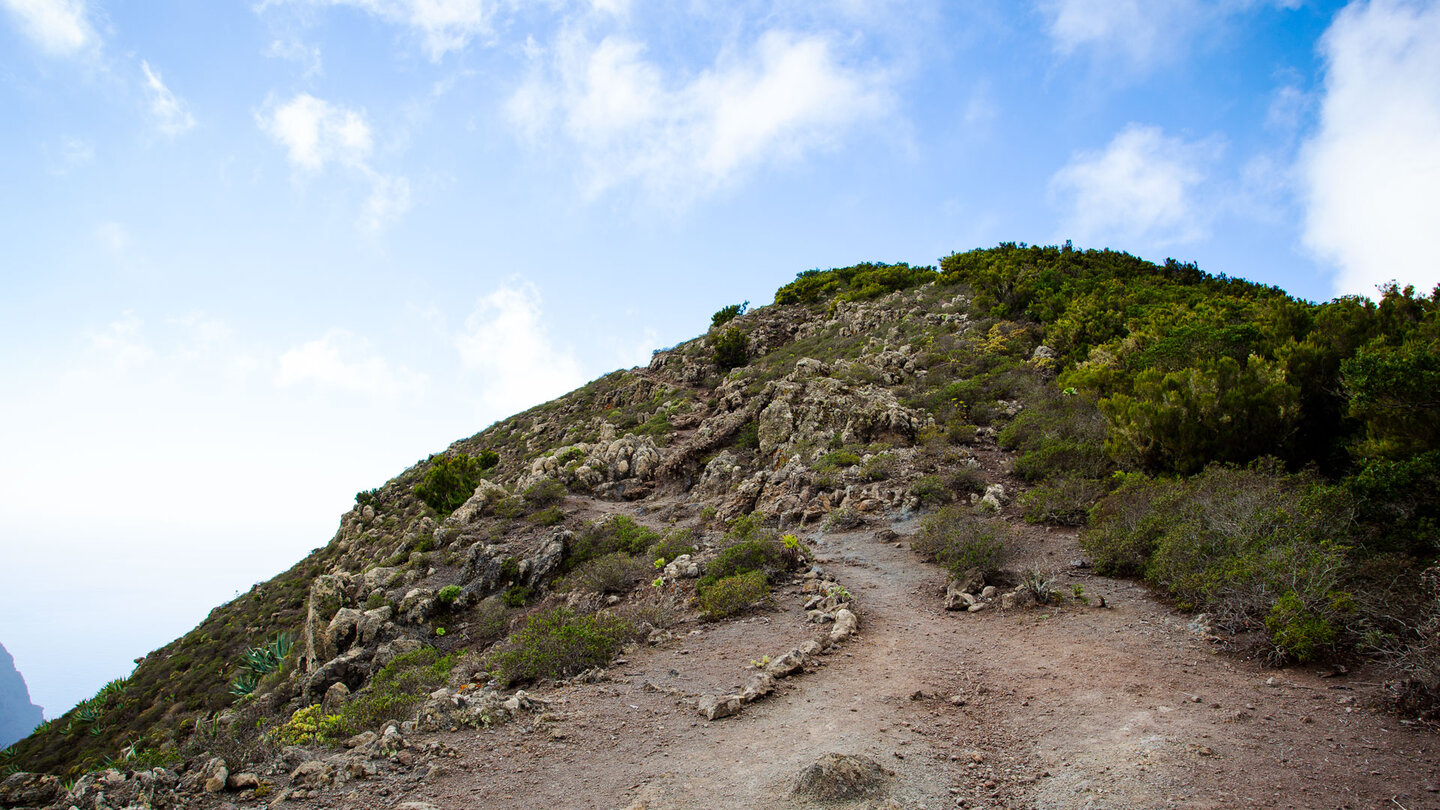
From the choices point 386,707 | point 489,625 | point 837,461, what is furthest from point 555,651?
point 837,461

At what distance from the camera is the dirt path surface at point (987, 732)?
3.83 m

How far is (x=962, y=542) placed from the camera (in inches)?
363

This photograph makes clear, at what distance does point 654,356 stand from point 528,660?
33.8 meters

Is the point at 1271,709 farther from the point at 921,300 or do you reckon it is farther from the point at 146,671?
the point at 146,671

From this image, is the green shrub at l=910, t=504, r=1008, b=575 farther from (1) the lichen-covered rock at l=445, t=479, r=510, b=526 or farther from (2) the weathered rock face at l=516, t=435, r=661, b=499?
(1) the lichen-covered rock at l=445, t=479, r=510, b=526

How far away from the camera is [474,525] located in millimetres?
17500

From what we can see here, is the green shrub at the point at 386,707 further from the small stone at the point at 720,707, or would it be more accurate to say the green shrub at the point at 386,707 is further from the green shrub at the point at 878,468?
the green shrub at the point at 878,468

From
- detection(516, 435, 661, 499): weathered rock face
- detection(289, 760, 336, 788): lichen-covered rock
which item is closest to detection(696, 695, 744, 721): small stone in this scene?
detection(289, 760, 336, 788): lichen-covered rock

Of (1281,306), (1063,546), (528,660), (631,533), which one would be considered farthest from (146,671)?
(1281,306)

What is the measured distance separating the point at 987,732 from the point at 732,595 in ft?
14.8

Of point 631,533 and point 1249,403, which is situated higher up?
point 631,533

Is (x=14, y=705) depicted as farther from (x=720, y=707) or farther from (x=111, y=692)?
(x=720, y=707)

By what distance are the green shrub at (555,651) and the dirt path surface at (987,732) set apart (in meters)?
0.39

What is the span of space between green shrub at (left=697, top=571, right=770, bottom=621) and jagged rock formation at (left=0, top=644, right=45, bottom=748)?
301ft
